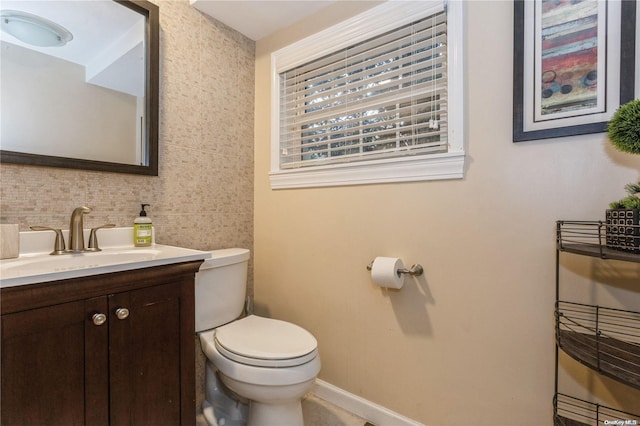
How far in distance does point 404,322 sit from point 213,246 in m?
Answer: 1.06

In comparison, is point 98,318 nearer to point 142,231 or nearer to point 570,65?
point 142,231

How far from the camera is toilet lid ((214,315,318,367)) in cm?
113

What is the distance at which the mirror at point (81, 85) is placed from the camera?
1.06 m

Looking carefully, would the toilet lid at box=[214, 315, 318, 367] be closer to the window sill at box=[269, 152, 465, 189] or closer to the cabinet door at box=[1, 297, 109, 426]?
the cabinet door at box=[1, 297, 109, 426]

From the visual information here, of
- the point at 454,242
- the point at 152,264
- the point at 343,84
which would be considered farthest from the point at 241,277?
the point at 343,84

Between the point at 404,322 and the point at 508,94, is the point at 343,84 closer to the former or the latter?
the point at 508,94

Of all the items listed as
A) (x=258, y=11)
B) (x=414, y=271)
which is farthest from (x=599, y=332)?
(x=258, y=11)

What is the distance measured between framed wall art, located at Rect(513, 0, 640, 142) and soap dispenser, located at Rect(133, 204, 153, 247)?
4.99ft

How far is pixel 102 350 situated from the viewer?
0.85m

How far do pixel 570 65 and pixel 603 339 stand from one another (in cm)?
90

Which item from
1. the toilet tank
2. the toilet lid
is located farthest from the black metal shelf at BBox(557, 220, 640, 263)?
the toilet tank

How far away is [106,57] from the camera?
1.28 m

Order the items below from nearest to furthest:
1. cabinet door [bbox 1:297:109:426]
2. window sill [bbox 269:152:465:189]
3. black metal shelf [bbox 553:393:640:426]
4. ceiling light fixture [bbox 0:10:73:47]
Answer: cabinet door [bbox 1:297:109:426]
black metal shelf [bbox 553:393:640:426]
ceiling light fixture [bbox 0:10:73:47]
window sill [bbox 269:152:465:189]

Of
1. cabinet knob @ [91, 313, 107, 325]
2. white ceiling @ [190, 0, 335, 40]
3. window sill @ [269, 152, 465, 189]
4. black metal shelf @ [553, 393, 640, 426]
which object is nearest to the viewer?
cabinet knob @ [91, 313, 107, 325]
